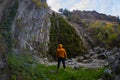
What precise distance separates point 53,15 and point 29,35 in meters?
16.6

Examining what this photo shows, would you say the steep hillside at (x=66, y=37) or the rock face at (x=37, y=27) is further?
the steep hillside at (x=66, y=37)

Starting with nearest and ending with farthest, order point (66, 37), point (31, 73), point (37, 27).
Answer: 1. point (31, 73)
2. point (37, 27)
3. point (66, 37)

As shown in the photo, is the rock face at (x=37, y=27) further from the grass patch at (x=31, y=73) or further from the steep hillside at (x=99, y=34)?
the grass patch at (x=31, y=73)

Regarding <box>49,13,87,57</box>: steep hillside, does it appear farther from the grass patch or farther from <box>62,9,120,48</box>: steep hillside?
the grass patch

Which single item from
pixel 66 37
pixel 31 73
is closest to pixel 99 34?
pixel 66 37

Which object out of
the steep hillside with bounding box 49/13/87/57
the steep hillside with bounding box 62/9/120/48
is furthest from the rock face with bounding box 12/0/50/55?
the steep hillside with bounding box 62/9/120/48

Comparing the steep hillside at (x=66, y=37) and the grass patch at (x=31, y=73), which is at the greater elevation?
the steep hillside at (x=66, y=37)

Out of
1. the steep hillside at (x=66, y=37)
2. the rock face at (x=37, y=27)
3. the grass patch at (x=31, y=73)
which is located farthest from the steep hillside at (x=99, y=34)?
the grass patch at (x=31, y=73)

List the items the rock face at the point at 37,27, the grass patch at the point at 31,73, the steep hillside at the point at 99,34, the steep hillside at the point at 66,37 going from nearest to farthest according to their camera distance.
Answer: the grass patch at the point at 31,73 → the rock face at the point at 37,27 → the steep hillside at the point at 66,37 → the steep hillside at the point at 99,34

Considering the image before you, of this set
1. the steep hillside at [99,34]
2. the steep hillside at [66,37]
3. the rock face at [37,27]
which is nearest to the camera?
the rock face at [37,27]

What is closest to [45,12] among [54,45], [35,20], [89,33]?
[35,20]

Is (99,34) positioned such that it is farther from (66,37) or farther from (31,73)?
(31,73)

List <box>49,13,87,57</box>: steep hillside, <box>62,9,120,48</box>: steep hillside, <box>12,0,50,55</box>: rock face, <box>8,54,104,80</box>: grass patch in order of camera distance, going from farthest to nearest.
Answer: <box>62,9,120,48</box>: steep hillside
<box>49,13,87,57</box>: steep hillside
<box>12,0,50,55</box>: rock face
<box>8,54,104,80</box>: grass patch

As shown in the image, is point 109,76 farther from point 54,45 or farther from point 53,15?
point 53,15
